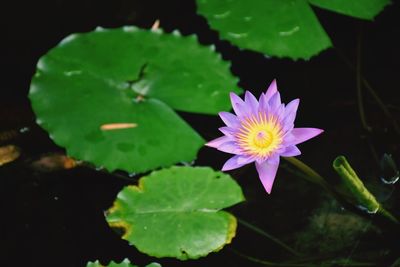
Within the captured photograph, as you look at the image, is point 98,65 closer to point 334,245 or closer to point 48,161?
point 48,161

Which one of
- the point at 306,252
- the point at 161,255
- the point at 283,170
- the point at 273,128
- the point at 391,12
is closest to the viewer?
the point at 273,128

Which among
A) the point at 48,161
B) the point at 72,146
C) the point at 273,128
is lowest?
the point at 48,161

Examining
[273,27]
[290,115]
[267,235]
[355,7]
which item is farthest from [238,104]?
[355,7]

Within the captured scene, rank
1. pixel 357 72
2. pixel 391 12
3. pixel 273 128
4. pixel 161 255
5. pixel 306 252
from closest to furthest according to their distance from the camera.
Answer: pixel 273 128 → pixel 161 255 → pixel 306 252 → pixel 357 72 → pixel 391 12

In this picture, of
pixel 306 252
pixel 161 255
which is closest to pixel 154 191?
pixel 161 255

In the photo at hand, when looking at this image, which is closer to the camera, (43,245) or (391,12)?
(43,245)

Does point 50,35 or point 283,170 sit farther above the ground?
point 50,35

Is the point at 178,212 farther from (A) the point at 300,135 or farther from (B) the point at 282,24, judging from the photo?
(B) the point at 282,24

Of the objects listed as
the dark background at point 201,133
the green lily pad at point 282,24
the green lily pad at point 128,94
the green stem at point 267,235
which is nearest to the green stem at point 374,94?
the dark background at point 201,133
